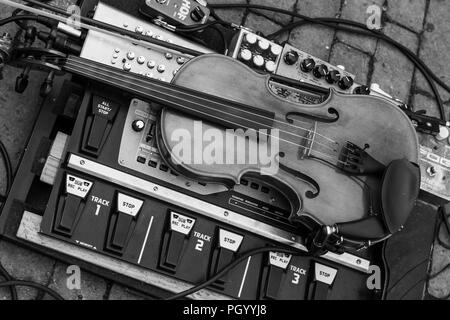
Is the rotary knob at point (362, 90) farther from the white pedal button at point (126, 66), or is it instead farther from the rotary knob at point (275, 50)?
the white pedal button at point (126, 66)

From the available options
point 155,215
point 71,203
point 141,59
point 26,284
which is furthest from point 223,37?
point 26,284

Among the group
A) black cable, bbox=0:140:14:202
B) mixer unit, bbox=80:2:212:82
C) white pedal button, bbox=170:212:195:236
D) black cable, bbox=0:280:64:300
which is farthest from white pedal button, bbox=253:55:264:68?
black cable, bbox=0:280:64:300

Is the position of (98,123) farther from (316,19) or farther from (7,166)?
(316,19)

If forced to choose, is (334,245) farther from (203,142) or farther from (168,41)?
(168,41)

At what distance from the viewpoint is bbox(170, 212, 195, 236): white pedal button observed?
6.66 feet

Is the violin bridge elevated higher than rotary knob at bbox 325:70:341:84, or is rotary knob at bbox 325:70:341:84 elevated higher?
rotary knob at bbox 325:70:341:84

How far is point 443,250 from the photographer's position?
8.65ft

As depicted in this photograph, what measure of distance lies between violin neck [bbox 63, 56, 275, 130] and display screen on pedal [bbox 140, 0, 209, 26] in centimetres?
36

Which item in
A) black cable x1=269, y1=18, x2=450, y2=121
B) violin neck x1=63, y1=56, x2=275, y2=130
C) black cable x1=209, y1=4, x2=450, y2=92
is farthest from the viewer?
black cable x1=269, y1=18, x2=450, y2=121

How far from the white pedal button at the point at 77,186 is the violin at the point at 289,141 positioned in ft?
0.92

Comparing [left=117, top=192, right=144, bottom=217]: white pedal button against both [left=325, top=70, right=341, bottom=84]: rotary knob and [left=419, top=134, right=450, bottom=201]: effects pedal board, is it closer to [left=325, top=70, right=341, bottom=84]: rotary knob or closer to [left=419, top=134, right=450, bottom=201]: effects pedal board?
[left=325, top=70, right=341, bottom=84]: rotary knob

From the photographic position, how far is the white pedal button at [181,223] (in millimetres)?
2029
